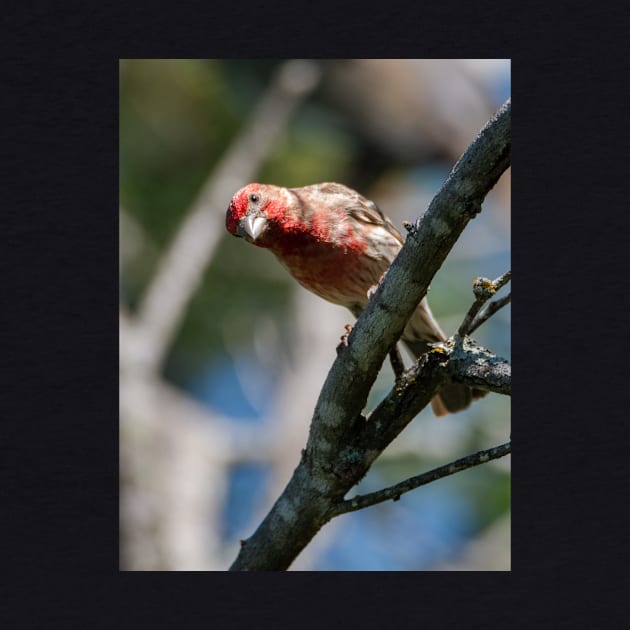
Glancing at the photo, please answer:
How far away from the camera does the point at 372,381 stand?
404 cm

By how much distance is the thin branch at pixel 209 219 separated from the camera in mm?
9805

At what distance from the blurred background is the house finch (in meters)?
1.97

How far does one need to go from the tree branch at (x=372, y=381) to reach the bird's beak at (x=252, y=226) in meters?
1.54

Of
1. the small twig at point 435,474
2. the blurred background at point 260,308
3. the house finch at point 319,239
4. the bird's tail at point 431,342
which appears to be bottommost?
the small twig at point 435,474

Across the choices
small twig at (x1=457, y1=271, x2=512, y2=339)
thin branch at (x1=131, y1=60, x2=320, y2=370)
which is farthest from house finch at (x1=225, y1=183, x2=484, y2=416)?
thin branch at (x1=131, y1=60, x2=320, y2=370)

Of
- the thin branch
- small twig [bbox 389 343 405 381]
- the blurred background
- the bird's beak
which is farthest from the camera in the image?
the thin branch

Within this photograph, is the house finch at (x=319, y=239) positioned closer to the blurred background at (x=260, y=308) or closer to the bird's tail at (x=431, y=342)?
the bird's tail at (x=431, y=342)

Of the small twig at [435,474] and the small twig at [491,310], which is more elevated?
the small twig at [491,310]

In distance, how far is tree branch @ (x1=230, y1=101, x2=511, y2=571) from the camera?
353cm

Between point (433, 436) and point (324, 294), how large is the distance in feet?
11.9

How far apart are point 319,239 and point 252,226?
0.40 meters

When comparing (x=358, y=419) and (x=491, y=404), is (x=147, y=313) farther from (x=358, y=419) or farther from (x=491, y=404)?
(x=358, y=419)

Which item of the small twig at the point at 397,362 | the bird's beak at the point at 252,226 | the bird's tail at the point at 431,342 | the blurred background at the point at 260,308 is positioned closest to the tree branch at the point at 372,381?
the small twig at the point at 397,362

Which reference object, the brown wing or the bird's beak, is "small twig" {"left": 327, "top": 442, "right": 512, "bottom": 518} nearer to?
the bird's beak
